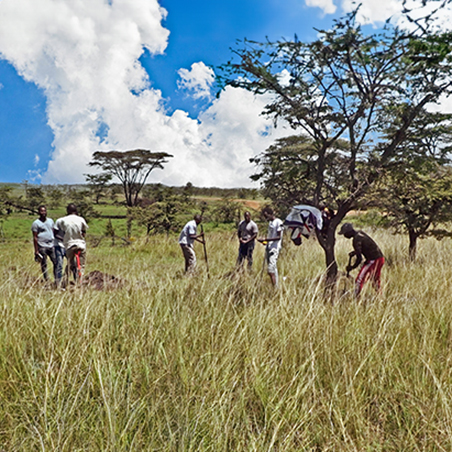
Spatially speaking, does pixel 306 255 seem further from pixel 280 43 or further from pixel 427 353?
pixel 427 353

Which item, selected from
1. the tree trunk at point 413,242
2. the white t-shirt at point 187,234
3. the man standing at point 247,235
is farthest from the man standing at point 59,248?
the tree trunk at point 413,242

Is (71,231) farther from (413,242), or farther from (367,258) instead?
(413,242)

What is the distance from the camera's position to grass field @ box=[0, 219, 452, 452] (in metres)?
1.81

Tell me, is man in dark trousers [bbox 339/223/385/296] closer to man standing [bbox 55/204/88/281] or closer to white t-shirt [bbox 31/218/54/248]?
man standing [bbox 55/204/88/281]

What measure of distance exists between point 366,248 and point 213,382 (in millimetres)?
3660

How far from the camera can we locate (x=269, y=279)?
21.7 feet

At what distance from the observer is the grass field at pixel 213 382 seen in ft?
5.93

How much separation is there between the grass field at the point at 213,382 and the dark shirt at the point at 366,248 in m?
1.54

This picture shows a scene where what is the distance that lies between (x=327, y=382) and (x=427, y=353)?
982mm

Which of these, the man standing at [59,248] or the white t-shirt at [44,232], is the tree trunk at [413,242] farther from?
the white t-shirt at [44,232]

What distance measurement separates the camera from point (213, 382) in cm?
210

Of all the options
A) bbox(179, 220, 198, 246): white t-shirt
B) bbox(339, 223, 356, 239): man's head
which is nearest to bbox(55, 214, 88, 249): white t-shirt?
bbox(179, 220, 198, 246): white t-shirt

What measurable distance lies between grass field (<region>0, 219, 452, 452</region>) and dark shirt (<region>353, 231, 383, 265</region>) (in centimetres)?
154

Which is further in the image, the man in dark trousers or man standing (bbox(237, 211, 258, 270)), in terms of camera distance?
man standing (bbox(237, 211, 258, 270))
